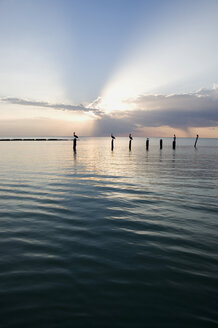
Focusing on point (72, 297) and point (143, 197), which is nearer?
point (72, 297)

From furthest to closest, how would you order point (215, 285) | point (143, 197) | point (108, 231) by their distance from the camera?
point (143, 197) → point (108, 231) → point (215, 285)

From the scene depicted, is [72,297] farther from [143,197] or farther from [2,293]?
[143,197]

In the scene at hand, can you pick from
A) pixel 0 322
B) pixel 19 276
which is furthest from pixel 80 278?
pixel 0 322

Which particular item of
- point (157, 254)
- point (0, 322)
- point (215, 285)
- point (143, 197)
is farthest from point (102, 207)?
point (0, 322)

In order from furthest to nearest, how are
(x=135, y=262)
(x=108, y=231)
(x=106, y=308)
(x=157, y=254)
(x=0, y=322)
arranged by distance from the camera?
(x=108, y=231) → (x=157, y=254) → (x=135, y=262) → (x=106, y=308) → (x=0, y=322)

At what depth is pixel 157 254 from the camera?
5.64 metres

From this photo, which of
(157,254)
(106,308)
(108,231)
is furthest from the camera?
(108,231)

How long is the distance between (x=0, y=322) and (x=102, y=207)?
21.7ft

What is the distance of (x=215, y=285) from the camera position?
4.40 metres

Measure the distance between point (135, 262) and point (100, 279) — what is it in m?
1.08

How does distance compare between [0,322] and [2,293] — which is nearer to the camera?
[0,322]

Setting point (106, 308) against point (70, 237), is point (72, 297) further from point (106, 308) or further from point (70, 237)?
point (70, 237)

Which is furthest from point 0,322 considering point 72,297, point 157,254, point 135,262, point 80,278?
point 157,254

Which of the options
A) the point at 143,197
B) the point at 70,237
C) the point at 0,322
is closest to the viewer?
the point at 0,322
